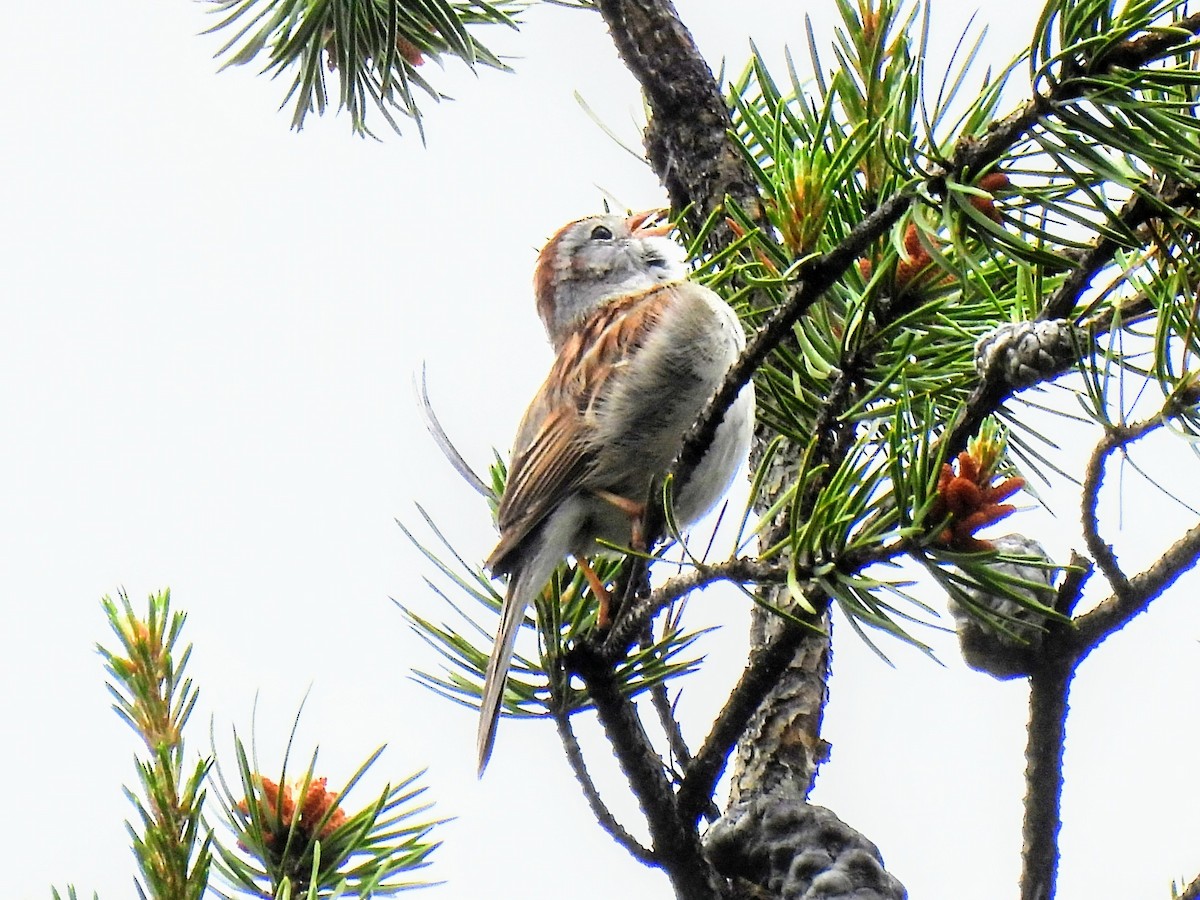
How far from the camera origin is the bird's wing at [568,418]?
218 cm

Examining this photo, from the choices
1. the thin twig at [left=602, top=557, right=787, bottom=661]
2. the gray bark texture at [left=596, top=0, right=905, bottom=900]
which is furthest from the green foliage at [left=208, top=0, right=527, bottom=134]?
the thin twig at [left=602, top=557, right=787, bottom=661]

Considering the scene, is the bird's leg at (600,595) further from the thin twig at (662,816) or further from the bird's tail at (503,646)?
the thin twig at (662,816)

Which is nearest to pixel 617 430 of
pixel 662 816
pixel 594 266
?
pixel 594 266

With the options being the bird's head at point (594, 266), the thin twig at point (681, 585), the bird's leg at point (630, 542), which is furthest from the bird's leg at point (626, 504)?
the bird's head at point (594, 266)

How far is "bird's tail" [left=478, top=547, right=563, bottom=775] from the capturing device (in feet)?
5.38

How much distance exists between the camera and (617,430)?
7.54 ft

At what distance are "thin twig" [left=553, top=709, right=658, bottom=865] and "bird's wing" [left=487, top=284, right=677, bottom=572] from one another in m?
0.59

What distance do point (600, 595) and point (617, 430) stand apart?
56 centimetres

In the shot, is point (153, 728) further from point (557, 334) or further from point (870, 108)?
point (557, 334)

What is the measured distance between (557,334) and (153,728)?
214 centimetres

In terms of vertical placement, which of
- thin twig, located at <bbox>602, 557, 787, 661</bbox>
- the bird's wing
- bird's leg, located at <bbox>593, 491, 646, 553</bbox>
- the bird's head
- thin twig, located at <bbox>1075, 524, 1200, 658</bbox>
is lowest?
thin twig, located at <bbox>602, 557, 787, 661</bbox>

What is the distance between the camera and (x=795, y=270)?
43.6 inches

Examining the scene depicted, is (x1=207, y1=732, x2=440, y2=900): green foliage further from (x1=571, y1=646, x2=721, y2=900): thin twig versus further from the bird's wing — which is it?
the bird's wing

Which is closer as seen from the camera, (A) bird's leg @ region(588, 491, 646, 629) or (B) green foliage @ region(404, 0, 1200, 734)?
(B) green foliage @ region(404, 0, 1200, 734)
